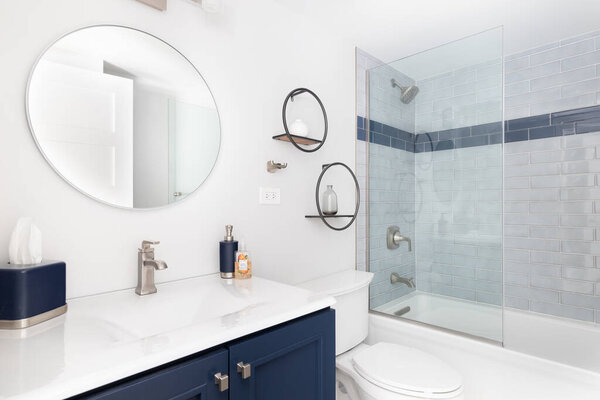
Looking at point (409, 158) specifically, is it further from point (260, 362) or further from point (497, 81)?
point (260, 362)

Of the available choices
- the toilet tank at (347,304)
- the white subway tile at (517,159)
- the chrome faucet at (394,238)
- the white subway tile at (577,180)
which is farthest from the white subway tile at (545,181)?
the toilet tank at (347,304)

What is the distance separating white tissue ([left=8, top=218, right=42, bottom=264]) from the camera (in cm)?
87

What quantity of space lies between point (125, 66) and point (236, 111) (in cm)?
49

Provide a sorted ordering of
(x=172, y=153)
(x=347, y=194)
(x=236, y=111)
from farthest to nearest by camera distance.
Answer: (x=347, y=194) < (x=236, y=111) < (x=172, y=153)

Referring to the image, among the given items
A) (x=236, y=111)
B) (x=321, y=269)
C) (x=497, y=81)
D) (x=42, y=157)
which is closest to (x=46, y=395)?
(x=42, y=157)

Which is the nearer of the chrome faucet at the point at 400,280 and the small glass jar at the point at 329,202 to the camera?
the small glass jar at the point at 329,202

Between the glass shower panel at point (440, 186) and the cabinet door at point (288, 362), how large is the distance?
1.20 m

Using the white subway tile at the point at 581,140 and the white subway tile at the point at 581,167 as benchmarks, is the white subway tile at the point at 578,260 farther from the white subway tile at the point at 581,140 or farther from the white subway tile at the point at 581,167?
the white subway tile at the point at 581,140

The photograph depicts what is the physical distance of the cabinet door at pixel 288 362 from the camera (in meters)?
0.81

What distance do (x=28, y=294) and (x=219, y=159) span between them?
85cm

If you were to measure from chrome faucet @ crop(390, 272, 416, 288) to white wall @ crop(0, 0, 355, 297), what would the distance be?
1.07 feet

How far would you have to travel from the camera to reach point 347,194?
7.32 feet

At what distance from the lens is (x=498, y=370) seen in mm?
1673

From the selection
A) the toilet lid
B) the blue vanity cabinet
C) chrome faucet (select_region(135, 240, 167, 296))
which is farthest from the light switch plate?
the toilet lid
